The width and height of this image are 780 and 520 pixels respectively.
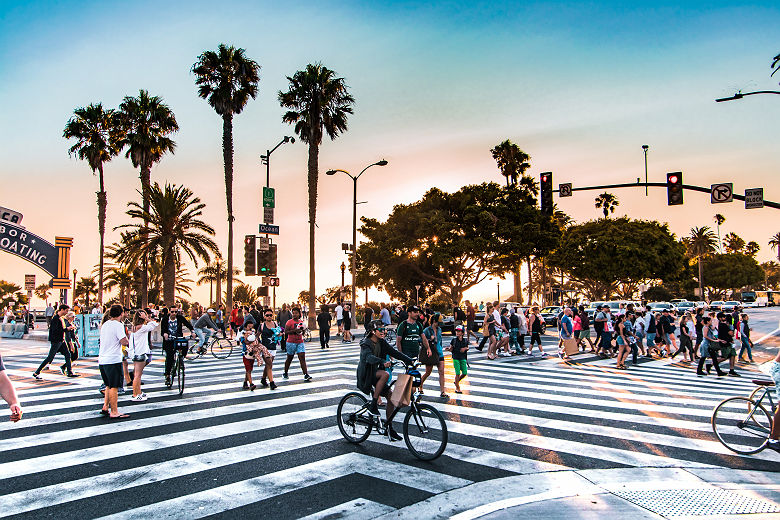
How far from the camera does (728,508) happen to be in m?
4.91

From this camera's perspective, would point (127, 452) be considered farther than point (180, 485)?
Yes

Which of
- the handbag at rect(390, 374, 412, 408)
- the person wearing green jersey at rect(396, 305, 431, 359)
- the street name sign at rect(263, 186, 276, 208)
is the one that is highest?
the street name sign at rect(263, 186, 276, 208)

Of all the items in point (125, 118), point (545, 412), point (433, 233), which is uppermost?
point (125, 118)

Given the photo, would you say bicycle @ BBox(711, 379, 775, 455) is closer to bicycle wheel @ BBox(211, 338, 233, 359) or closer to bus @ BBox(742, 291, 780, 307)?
bicycle wheel @ BBox(211, 338, 233, 359)

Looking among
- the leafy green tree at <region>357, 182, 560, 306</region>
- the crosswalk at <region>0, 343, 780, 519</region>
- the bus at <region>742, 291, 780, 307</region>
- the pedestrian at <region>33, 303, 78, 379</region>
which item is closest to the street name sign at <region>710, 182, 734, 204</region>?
the crosswalk at <region>0, 343, 780, 519</region>

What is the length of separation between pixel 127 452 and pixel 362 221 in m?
44.8

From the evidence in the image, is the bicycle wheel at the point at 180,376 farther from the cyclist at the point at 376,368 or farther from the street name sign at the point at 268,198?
the street name sign at the point at 268,198

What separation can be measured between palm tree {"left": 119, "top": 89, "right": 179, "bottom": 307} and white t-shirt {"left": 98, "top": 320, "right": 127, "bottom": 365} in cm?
3103

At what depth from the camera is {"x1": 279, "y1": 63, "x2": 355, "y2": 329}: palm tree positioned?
33531 millimetres

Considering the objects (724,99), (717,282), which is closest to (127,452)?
(724,99)

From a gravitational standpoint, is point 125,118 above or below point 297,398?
above

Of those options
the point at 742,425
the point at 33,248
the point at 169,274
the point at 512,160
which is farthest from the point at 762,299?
the point at 33,248

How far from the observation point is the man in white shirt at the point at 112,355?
9.08 metres

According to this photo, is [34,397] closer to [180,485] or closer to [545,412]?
[180,485]
